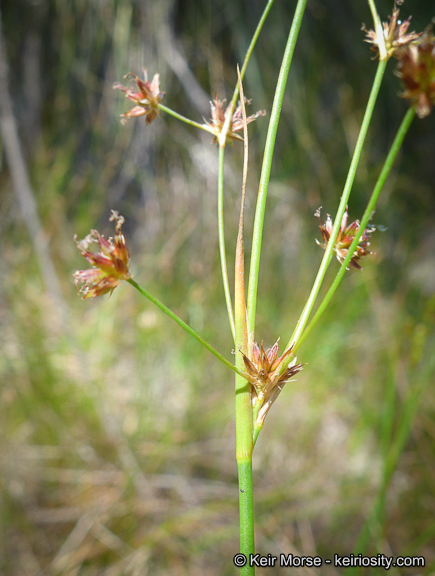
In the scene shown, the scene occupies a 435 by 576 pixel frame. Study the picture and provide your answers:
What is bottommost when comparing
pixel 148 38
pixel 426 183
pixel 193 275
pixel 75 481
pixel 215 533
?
pixel 215 533

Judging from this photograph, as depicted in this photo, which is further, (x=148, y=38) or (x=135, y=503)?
(x=148, y=38)

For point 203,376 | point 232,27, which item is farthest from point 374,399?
point 232,27

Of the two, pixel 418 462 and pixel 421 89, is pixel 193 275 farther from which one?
pixel 421 89

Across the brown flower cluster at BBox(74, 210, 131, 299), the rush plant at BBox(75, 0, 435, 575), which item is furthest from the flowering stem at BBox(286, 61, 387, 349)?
the brown flower cluster at BBox(74, 210, 131, 299)

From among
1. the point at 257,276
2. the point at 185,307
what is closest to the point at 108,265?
the point at 257,276

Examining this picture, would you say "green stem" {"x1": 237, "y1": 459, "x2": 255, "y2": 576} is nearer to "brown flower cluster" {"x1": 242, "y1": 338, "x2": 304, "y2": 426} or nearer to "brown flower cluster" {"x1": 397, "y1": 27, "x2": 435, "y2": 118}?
"brown flower cluster" {"x1": 242, "y1": 338, "x2": 304, "y2": 426}

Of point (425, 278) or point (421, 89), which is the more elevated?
point (425, 278)

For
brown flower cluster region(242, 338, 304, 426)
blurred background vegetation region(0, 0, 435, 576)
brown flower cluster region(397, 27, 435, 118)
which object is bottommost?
brown flower cluster region(242, 338, 304, 426)

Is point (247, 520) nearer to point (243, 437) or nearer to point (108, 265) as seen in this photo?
point (243, 437)
